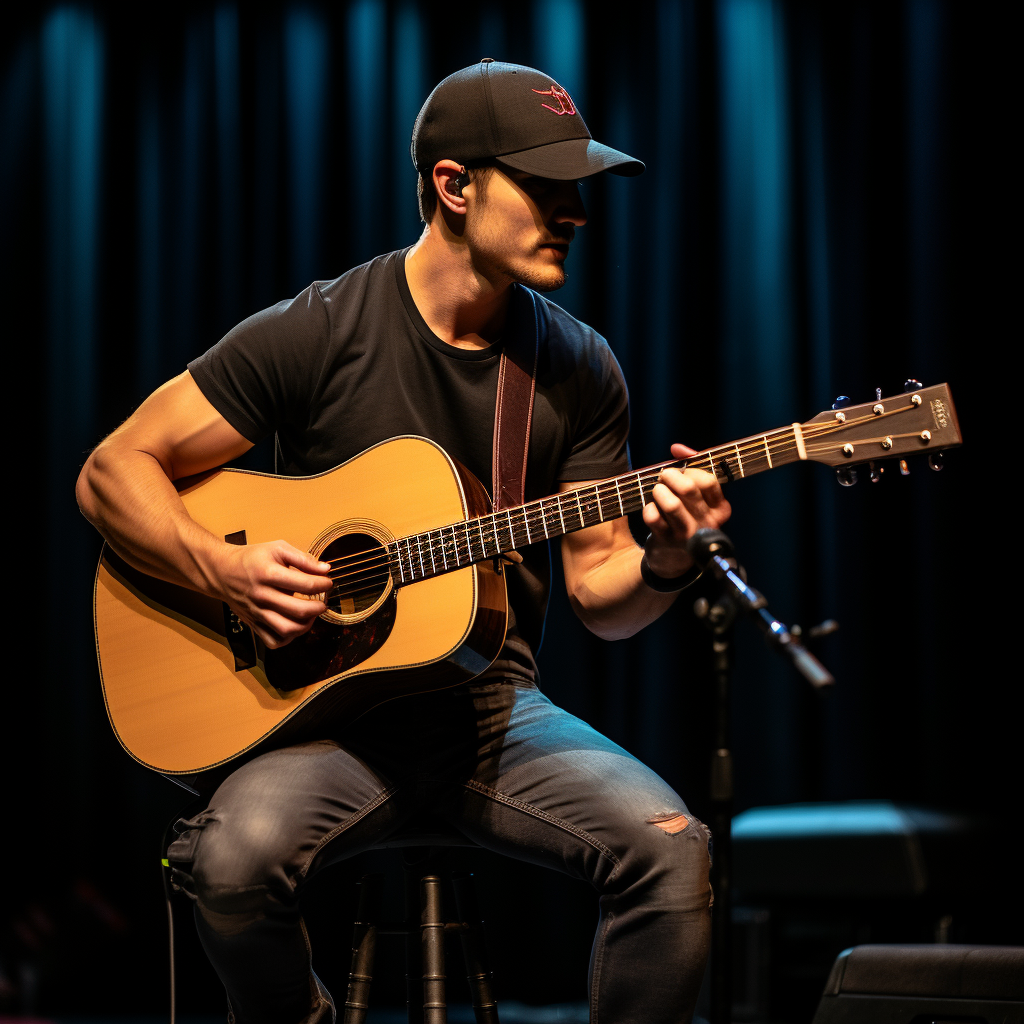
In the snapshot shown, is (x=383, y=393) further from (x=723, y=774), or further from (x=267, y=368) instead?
(x=723, y=774)

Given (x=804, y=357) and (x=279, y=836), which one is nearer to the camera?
(x=279, y=836)

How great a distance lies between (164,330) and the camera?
14.8ft

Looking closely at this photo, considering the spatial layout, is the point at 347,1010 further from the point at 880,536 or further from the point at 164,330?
the point at 164,330

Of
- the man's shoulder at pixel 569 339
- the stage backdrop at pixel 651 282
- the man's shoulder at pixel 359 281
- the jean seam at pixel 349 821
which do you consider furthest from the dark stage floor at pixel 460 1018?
the man's shoulder at pixel 359 281

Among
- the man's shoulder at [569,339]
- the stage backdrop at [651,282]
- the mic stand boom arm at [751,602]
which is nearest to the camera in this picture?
the mic stand boom arm at [751,602]

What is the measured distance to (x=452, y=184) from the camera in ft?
8.04

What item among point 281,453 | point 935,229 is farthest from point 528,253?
point 935,229

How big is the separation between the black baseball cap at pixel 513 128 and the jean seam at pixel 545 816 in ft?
3.95

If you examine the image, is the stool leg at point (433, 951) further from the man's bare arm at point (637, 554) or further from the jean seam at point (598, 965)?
the man's bare arm at point (637, 554)

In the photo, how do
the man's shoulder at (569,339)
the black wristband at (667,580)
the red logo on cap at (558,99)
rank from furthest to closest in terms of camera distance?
1. the man's shoulder at (569,339)
2. the red logo on cap at (558,99)
3. the black wristband at (667,580)

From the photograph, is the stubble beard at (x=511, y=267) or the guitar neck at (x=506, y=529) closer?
the guitar neck at (x=506, y=529)

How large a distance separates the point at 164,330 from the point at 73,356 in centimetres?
37

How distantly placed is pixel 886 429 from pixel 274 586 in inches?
44.3

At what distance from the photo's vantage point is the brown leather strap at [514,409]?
7.76 ft
